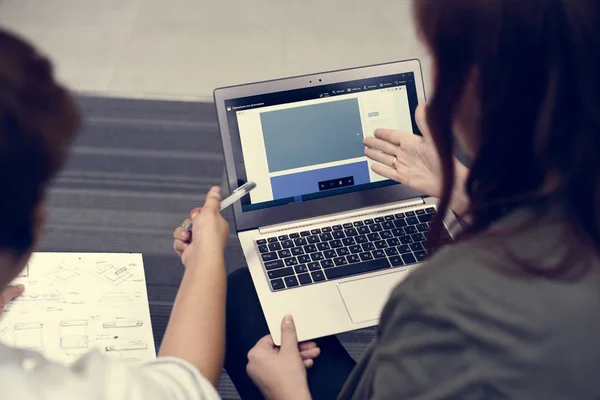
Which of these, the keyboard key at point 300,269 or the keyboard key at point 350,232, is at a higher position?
the keyboard key at point 350,232

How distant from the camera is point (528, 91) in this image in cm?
65

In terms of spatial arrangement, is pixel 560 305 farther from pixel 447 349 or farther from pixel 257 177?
pixel 257 177

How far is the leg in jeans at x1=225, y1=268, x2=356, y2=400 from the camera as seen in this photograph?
3.45 feet

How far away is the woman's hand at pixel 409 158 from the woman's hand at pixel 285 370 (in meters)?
0.31

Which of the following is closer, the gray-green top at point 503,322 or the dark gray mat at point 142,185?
the gray-green top at point 503,322

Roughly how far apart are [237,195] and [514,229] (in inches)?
21.2

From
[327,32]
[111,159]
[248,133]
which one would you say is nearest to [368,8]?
[327,32]

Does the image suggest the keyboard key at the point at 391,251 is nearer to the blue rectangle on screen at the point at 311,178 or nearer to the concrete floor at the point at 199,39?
the blue rectangle on screen at the point at 311,178

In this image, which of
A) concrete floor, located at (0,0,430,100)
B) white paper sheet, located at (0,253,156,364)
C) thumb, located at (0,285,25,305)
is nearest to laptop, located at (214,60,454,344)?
white paper sheet, located at (0,253,156,364)

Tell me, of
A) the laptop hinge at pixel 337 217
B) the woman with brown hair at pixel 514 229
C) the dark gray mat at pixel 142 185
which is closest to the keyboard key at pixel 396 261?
the laptop hinge at pixel 337 217

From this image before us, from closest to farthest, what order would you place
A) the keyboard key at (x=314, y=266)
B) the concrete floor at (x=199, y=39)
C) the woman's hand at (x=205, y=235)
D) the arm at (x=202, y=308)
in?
1. the arm at (x=202, y=308)
2. the woman's hand at (x=205, y=235)
3. the keyboard key at (x=314, y=266)
4. the concrete floor at (x=199, y=39)

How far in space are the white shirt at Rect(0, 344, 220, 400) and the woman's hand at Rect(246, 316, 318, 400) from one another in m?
0.28

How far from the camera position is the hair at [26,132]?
0.56 meters

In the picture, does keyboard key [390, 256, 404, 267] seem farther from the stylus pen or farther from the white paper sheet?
the white paper sheet
